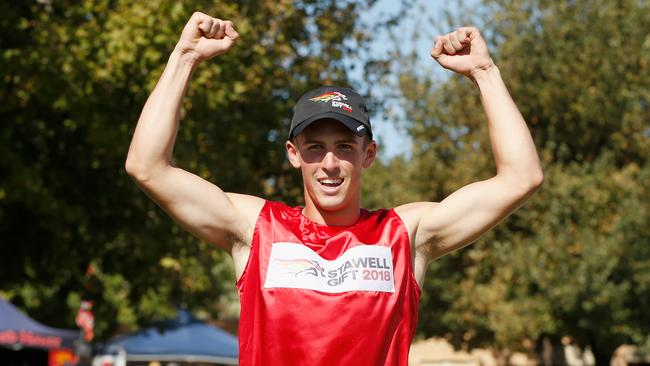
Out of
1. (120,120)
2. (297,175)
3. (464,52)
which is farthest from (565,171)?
(464,52)

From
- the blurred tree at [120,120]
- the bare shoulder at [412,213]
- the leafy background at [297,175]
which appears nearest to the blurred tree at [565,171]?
the leafy background at [297,175]

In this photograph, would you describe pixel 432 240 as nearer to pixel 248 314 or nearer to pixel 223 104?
pixel 248 314

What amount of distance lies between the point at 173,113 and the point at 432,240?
3.67ft

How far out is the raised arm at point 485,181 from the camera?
4.27 metres

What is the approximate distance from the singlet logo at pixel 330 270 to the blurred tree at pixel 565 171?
21799 millimetres

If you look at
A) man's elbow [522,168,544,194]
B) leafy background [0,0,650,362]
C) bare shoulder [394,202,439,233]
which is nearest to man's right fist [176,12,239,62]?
bare shoulder [394,202,439,233]

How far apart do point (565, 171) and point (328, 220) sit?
23120 mm

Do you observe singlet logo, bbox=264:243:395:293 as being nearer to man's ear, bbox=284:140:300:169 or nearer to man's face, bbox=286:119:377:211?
man's face, bbox=286:119:377:211

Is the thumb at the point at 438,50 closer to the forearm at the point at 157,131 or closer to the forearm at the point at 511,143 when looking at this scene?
the forearm at the point at 511,143

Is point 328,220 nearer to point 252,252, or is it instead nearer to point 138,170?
point 252,252

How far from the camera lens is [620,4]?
87.7 ft

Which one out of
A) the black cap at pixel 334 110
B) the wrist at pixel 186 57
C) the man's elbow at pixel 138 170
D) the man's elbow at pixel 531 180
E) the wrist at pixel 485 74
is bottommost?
the man's elbow at pixel 531 180

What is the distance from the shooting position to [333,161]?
4207 millimetres

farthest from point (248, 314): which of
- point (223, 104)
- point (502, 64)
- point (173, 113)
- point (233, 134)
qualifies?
point (502, 64)
